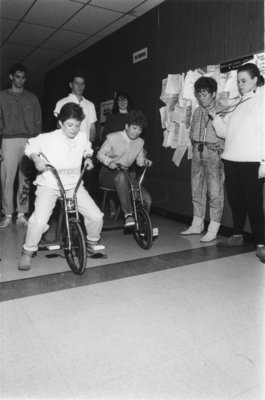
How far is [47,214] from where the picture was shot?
238cm

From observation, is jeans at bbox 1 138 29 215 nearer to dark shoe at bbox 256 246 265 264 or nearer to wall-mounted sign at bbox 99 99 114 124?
wall-mounted sign at bbox 99 99 114 124

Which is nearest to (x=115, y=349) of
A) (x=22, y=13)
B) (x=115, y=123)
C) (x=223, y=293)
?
(x=223, y=293)

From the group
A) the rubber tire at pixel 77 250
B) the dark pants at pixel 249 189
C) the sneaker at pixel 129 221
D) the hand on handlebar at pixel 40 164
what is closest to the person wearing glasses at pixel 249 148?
the dark pants at pixel 249 189

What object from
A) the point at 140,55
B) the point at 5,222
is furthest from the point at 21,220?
the point at 140,55

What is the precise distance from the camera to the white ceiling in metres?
4.36

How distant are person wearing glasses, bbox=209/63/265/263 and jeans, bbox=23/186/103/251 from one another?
120cm

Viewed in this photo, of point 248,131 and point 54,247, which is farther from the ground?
point 248,131

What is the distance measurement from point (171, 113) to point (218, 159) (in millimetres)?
1186

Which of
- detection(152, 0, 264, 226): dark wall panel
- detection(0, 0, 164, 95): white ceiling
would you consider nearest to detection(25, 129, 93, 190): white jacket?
detection(152, 0, 264, 226): dark wall panel

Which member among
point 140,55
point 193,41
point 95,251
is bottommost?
point 95,251

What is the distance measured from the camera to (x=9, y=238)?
10.6ft

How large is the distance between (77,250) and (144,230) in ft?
2.49

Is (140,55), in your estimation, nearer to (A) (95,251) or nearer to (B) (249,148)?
(B) (249,148)

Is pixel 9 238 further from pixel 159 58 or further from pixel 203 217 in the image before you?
pixel 159 58
